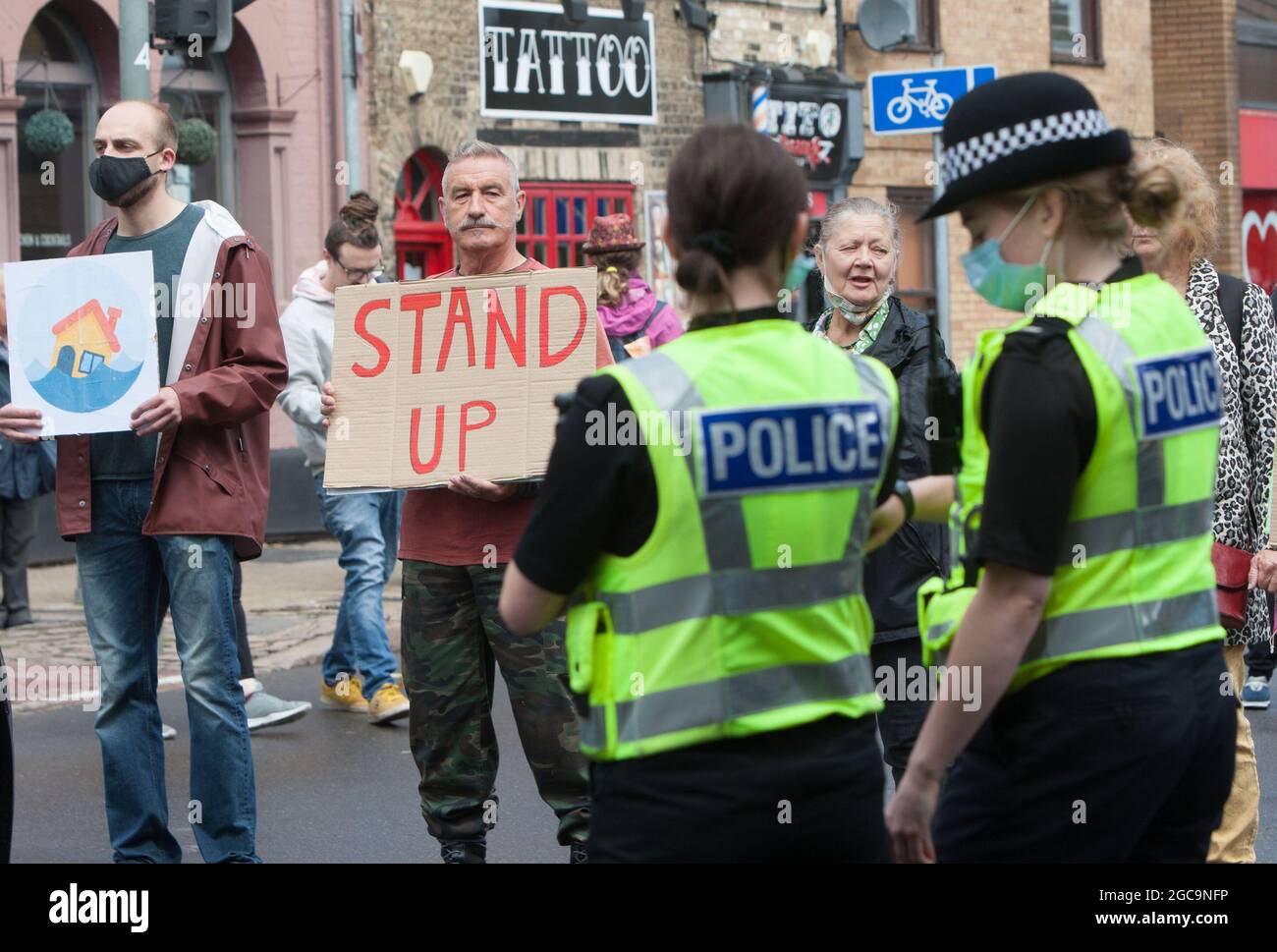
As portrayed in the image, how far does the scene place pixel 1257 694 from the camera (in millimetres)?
9195

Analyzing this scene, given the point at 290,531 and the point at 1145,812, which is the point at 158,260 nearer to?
the point at 1145,812

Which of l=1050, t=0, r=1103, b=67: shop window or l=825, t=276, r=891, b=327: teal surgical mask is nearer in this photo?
l=825, t=276, r=891, b=327: teal surgical mask

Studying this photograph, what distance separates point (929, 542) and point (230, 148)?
42.5 ft

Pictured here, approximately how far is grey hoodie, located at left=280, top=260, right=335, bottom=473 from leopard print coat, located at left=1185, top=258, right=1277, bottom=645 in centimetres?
435

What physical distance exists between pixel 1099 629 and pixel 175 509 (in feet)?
10.2

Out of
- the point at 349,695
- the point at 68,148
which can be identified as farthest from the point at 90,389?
the point at 68,148

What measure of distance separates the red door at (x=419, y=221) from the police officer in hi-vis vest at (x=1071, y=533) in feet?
50.8

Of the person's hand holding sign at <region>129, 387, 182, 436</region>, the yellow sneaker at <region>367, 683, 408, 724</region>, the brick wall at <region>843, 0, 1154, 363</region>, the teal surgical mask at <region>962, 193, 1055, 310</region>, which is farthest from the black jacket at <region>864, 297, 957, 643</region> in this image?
the brick wall at <region>843, 0, 1154, 363</region>

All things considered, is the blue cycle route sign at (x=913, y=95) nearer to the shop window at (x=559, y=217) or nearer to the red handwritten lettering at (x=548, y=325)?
the shop window at (x=559, y=217)

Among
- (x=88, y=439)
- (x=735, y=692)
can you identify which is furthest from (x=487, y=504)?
(x=735, y=692)

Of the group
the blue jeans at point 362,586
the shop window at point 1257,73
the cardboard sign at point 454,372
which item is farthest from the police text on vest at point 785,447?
the shop window at point 1257,73

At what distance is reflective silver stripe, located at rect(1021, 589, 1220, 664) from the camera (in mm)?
3141

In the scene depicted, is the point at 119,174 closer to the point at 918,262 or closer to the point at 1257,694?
the point at 1257,694

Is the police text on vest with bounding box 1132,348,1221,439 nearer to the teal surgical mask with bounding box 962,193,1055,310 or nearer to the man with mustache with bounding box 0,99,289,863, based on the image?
the teal surgical mask with bounding box 962,193,1055,310
